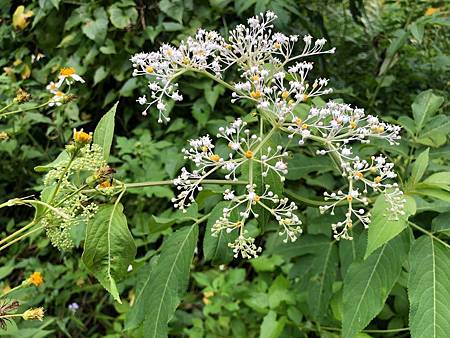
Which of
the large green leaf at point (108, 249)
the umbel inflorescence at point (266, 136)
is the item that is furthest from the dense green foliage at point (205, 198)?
the umbel inflorescence at point (266, 136)

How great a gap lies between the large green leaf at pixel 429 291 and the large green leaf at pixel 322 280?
45 cm

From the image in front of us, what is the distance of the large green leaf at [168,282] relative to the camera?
1143 millimetres

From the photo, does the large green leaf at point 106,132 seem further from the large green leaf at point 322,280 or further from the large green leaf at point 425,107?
the large green leaf at point 425,107

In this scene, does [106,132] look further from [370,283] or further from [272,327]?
[272,327]

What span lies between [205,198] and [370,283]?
434mm

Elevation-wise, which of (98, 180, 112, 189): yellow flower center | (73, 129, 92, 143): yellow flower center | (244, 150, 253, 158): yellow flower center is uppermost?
(73, 129, 92, 143): yellow flower center

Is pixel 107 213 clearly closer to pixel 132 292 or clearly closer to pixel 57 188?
pixel 57 188

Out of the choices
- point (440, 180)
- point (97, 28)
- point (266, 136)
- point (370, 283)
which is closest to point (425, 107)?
point (440, 180)

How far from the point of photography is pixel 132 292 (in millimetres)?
2359

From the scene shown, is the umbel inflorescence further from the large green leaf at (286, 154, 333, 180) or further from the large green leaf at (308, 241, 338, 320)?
the large green leaf at (308, 241, 338, 320)

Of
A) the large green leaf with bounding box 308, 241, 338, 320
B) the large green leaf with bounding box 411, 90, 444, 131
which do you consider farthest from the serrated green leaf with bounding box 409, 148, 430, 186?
the large green leaf with bounding box 308, 241, 338, 320

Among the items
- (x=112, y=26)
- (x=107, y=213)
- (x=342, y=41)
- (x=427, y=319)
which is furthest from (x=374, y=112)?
(x=107, y=213)

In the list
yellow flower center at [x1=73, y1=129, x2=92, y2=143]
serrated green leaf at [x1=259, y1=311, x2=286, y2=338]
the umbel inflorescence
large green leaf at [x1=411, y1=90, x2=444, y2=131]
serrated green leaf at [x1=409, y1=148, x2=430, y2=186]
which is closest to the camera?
yellow flower center at [x1=73, y1=129, x2=92, y2=143]

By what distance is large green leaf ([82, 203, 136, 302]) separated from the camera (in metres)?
0.96
